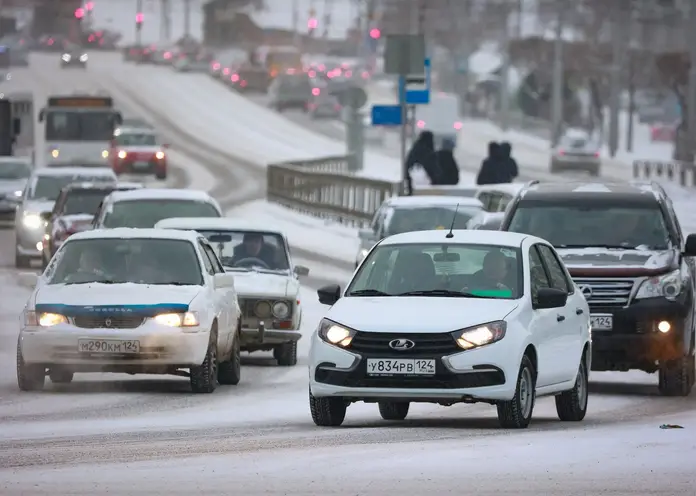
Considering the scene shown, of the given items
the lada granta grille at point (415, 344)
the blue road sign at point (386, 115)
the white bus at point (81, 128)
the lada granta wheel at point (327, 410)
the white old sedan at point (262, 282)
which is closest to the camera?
the lada granta grille at point (415, 344)

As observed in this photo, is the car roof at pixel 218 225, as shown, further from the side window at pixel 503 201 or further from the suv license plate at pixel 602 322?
the suv license plate at pixel 602 322

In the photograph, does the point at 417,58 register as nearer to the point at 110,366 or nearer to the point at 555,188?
the point at 555,188

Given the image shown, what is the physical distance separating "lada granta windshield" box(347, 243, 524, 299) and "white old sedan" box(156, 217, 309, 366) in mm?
5371

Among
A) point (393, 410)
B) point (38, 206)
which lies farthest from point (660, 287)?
point (38, 206)

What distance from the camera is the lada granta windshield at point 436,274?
13453 millimetres

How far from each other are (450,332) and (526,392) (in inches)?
31.5

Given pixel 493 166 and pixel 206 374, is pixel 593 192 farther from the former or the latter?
pixel 493 166

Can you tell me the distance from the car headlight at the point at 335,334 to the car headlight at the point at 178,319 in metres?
3.16

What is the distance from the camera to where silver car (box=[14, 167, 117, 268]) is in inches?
1292

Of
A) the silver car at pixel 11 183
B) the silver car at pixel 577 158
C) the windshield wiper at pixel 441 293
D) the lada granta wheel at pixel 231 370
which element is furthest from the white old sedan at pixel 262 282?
the silver car at pixel 577 158

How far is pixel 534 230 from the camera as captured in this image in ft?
58.0

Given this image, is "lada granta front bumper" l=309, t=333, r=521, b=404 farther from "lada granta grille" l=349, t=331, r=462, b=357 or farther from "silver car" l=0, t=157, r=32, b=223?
"silver car" l=0, t=157, r=32, b=223

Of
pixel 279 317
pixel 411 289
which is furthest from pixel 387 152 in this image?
pixel 411 289

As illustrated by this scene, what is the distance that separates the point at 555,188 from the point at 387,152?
7034 cm
